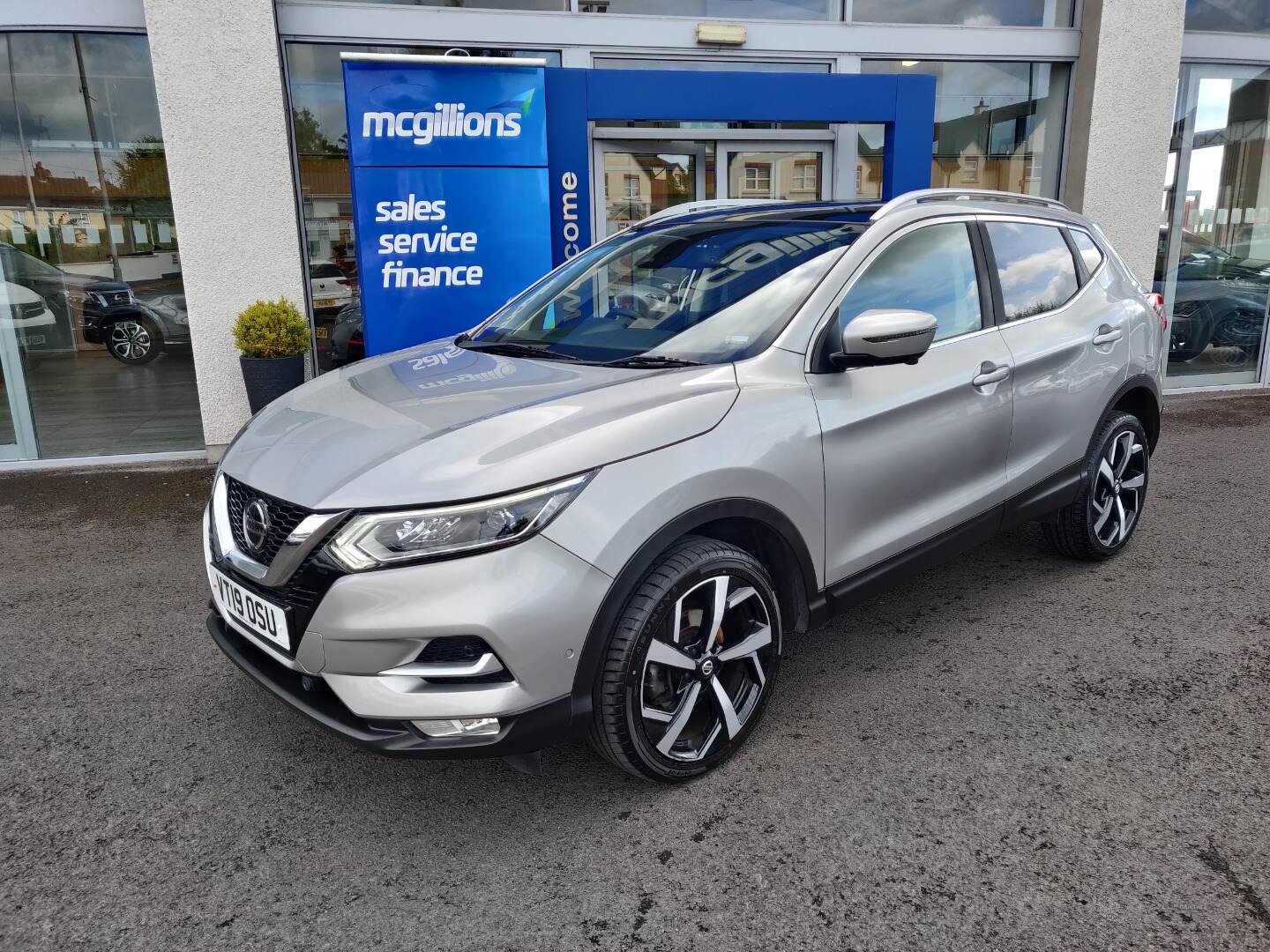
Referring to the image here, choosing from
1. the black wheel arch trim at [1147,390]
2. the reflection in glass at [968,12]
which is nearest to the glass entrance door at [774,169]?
the reflection in glass at [968,12]

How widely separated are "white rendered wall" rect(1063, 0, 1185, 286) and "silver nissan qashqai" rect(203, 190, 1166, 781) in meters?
5.04

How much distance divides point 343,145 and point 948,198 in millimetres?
5149

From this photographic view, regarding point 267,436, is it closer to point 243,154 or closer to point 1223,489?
point 243,154

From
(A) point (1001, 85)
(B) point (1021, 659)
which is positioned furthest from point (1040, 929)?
(A) point (1001, 85)

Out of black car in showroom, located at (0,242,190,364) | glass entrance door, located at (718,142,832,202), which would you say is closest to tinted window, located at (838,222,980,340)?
glass entrance door, located at (718,142,832,202)

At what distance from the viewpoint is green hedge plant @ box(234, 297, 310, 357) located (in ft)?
21.2

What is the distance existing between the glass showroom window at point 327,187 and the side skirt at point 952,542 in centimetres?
507

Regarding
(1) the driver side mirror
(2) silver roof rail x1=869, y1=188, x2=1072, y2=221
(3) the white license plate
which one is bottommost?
(3) the white license plate

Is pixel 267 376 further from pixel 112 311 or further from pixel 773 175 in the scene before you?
pixel 773 175

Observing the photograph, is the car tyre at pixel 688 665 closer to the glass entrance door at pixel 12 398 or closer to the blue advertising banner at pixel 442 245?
the blue advertising banner at pixel 442 245

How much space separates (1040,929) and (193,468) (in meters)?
6.37

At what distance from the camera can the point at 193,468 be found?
680 cm

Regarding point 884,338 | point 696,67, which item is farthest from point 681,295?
point 696,67

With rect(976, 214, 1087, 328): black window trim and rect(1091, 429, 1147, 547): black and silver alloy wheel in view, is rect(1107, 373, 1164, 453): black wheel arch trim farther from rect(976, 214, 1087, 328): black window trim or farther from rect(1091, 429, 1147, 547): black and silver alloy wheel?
rect(976, 214, 1087, 328): black window trim
